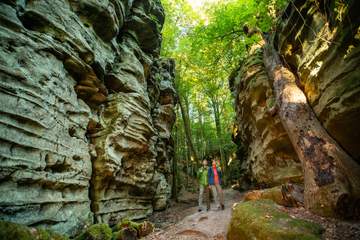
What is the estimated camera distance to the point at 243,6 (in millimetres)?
9711

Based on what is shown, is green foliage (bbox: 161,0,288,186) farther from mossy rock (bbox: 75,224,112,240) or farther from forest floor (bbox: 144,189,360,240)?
mossy rock (bbox: 75,224,112,240)

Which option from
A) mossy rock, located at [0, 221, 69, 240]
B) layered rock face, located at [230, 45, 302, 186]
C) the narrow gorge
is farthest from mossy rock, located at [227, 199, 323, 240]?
layered rock face, located at [230, 45, 302, 186]

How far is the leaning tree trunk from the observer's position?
14.4ft

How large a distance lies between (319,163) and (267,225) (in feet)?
7.49

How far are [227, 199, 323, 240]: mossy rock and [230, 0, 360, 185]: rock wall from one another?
108 inches

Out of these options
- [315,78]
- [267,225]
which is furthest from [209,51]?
[267,225]

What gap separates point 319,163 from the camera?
5039 millimetres

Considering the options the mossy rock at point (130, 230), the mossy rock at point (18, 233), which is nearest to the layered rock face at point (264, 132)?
the mossy rock at point (130, 230)

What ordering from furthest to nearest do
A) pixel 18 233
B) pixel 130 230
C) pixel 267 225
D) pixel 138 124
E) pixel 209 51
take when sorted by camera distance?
pixel 209 51, pixel 138 124, pixel 130 230, pixel 267 225, pixel 18 233

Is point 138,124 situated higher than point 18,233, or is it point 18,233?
point 138,124

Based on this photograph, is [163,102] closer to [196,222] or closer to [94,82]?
[94,82]

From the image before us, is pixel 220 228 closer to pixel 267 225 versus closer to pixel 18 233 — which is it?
pixel 267 225

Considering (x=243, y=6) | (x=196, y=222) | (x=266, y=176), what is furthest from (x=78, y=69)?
(x=266, y=176)

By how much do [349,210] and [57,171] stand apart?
749 cm
